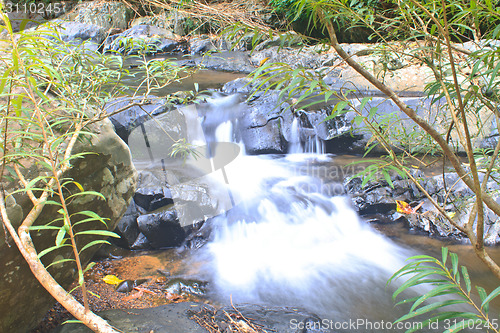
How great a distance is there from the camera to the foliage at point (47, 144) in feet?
3.54

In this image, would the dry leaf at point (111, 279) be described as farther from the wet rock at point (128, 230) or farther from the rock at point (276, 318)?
the rock at point (276, 318)

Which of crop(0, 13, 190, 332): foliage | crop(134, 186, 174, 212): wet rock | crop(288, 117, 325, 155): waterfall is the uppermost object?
crop(0, 13, 190, 332): foliage

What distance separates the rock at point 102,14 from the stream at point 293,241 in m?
9.07

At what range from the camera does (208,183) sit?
424 centimetres

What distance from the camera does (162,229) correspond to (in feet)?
11.8

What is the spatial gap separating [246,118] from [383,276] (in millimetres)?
3893

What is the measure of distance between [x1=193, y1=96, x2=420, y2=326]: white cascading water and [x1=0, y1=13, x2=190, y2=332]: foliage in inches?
68.5

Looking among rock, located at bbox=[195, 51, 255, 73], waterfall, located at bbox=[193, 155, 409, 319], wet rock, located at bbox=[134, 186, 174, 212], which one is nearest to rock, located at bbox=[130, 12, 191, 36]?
rock, located at bbox=[195, 51, 255, 73]

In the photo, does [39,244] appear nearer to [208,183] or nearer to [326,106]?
[208,183]

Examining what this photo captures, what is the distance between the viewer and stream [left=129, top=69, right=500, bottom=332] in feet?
9.84

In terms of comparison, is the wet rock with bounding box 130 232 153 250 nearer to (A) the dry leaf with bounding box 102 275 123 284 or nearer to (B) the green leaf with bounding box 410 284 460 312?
(A) the dry leaf with bounding box 102 275 123 284

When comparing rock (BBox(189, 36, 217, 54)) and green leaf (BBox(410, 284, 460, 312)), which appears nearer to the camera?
green leaf (BBox(410, 284, 460, 312))

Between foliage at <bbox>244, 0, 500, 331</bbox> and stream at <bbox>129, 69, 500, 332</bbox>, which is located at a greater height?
foliage at <bbox>244, 0, 500, 331</bbox>

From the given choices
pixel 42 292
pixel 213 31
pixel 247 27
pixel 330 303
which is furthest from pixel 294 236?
pixel 213 31
